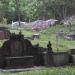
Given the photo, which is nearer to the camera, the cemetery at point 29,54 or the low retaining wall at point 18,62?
the low retaining wall at point 18,62

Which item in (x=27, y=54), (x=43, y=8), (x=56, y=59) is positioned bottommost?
(x=56, y=59)

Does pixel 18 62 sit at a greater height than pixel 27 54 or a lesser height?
lesser

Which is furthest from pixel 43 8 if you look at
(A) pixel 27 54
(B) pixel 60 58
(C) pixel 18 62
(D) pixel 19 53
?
(C) pixel 18 62

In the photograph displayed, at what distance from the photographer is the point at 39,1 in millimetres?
56844

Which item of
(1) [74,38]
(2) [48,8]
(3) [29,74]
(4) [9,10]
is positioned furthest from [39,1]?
(3) [29,74]

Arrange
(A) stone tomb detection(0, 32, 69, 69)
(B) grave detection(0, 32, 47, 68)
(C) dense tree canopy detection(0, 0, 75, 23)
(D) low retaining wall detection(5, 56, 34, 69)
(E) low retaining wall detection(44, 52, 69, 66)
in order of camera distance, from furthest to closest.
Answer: (C) dense tree canopy detection(0, 0, 75, 23) → (E) low retaining wall detection(44, 52, 69, 66) → (A) stone tomb detection(0, 32, 69, 69) → (B) grave detection(0, 32, 47, 68) → (D) low retaining wall detection(5, 56, 34, 69)

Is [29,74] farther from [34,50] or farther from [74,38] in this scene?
[74,38]

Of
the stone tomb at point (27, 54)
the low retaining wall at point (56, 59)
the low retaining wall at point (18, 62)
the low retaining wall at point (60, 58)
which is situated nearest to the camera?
the low retaining wall at point (18, 62)

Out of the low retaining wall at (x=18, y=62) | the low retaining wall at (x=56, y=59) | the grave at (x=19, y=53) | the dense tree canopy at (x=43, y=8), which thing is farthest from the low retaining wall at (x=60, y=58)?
the dense tree canopy at (x=43, y=8)

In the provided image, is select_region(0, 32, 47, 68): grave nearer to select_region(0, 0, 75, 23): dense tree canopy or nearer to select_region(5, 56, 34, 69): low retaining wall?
select_region(5, 56, 34, 69): low retaining wall

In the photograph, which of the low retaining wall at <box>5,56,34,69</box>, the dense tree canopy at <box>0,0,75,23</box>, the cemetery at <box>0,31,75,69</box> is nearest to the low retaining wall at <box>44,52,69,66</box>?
the cemetery at <box>0,31,75,69</box>

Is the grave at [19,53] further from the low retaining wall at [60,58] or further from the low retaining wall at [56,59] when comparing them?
the low retaining wall at [60,58]

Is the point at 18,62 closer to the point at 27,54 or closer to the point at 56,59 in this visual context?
the point at 27,54

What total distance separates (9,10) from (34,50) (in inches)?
1842
